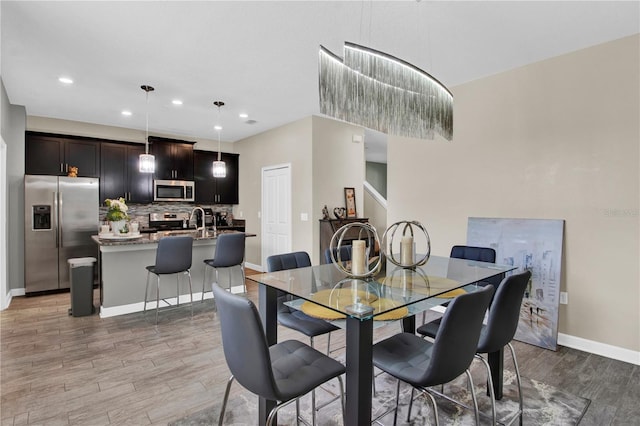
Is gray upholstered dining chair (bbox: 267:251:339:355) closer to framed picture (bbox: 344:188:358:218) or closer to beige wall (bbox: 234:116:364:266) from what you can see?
beige wall (bbox: 234:116:364:266)

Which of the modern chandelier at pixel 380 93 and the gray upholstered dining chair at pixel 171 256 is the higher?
the modern chandelier at pixel 380 93

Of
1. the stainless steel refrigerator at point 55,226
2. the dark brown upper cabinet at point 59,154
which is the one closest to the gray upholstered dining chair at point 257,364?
the stainless steel refrigerator at point 55,226

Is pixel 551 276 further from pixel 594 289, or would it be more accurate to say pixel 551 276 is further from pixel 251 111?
pixel 251 111

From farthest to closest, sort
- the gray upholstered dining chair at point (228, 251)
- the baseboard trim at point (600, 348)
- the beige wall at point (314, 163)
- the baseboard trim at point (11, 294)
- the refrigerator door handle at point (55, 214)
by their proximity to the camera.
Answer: the beige wall at point (314, 163) < the refrigerator door handle at point (55, 214) < the baseboard trim at point (11, 294) < the gray upholstered dining chair at point (228, 251) < the baseboard trim at point (600, 348)

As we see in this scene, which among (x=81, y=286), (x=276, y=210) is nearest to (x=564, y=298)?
(x=276, y=210)

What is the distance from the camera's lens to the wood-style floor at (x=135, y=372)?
2215mm

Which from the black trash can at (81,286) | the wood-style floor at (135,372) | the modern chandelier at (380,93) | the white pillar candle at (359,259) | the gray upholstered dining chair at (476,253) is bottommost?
the wood-style floor at (135,372)

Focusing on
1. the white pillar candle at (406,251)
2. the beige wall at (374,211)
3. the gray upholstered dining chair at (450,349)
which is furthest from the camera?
the beige wall at (374,211)

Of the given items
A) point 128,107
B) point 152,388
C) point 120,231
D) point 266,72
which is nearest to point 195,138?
point 128,107

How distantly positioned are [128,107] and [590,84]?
5.54 meters

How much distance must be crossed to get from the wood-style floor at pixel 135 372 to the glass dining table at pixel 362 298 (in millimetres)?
771

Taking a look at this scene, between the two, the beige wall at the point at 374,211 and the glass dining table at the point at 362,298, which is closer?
the glass dining table at the point at 362,298

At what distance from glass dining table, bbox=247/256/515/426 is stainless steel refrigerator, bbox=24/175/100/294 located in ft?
14.6

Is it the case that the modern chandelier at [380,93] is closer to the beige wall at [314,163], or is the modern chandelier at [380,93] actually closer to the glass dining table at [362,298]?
the glass dining table at [362,298]
